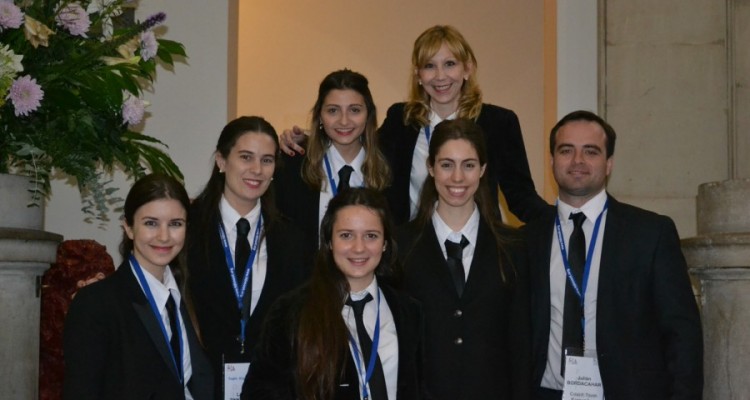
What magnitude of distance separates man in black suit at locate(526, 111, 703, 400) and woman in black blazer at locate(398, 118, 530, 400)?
12cm

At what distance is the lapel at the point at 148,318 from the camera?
11.5 feet

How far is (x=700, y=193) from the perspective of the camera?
442cm

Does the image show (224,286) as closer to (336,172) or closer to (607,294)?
(336,172)

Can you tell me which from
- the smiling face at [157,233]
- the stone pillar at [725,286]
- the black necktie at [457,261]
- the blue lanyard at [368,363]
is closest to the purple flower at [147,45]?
the smiling face at [157,233]

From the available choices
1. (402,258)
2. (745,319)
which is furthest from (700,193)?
(402,258)

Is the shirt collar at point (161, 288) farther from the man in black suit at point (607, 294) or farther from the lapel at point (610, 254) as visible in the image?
the lapel at point (610, 254)

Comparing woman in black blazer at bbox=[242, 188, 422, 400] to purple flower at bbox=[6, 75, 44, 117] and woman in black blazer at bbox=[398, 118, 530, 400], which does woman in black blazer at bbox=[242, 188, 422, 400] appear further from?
purple flower at bbox=[6, 75, 44, 117]

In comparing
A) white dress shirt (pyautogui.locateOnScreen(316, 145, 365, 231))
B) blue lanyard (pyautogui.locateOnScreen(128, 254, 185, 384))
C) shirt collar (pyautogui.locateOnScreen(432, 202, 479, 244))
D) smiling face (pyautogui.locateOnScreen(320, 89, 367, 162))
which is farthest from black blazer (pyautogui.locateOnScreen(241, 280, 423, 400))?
smiling face (pyautogui.locateOnScreen(320, 89, 367, 162))

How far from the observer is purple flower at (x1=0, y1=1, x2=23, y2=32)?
4.04 m

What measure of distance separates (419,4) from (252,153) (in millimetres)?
5513

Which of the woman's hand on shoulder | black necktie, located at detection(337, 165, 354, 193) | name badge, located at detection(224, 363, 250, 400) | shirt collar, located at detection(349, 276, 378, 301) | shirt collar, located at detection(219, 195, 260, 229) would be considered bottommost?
name badge, located at detection(224, 363, 250, 400)

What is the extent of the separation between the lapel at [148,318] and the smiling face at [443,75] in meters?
1.58

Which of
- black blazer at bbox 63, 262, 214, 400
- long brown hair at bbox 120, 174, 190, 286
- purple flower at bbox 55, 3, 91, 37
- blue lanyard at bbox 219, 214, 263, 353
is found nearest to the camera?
black blazer at bbox 63, 262, 214, 400

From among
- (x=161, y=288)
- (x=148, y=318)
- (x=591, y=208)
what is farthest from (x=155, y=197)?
(x=591, y=208)
